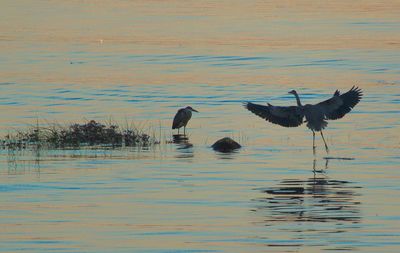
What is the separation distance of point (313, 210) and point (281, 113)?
7.81 m

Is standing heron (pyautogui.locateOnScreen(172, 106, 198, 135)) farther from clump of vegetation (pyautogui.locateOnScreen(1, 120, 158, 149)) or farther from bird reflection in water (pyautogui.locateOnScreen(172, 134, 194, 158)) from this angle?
clump of vegetation (pyautogui.locateOnScreen(1, 120, 158, 149))

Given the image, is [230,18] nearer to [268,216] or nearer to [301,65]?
[301,65]

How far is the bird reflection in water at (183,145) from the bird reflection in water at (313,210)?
3168 millimetres

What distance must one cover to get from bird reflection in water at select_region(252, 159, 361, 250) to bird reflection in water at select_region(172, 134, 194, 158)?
3.17m

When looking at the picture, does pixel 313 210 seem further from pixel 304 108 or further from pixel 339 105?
pixel 339 105

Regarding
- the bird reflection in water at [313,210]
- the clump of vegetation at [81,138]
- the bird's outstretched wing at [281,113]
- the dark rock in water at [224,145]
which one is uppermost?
the bird's outstretched wing at [281,113]

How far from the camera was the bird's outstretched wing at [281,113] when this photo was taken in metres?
23.3

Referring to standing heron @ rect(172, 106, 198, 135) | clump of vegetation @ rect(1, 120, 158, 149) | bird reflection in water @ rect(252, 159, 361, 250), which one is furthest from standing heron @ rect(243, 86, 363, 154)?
bird reflection in water @ rect(252, 159, 361, 250)

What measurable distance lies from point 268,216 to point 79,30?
45.6 meters

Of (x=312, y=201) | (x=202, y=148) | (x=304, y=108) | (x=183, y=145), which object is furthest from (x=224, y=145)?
(x=312, y=201)

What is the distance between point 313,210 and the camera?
1572 cm

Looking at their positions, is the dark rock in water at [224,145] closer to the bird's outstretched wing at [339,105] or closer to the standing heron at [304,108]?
the standing heron at [304,108]

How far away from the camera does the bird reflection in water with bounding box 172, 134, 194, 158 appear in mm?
21719

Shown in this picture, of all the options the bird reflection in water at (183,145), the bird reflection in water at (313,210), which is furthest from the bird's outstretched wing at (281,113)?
the bird reflection in water at (313,210)
